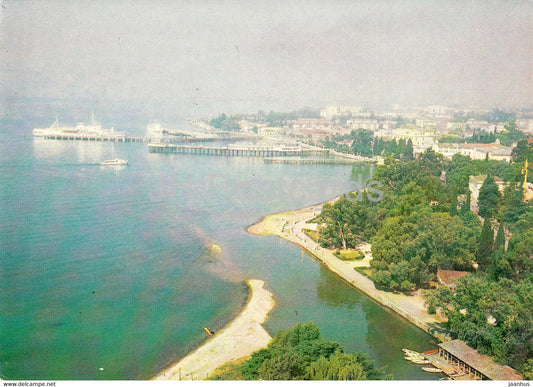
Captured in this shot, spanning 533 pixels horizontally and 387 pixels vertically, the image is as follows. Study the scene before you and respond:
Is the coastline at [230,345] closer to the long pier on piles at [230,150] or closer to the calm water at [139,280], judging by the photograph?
the calm water at [139,280]

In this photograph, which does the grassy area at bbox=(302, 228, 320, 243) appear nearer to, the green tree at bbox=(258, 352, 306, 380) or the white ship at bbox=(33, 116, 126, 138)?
the green tree at bbox=(258, 352, 306, 380)

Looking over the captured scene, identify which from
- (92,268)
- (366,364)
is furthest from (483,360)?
(92,268)

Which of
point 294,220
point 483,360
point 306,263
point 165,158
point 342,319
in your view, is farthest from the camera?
point 165,158

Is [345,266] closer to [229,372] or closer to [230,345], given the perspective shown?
[230,345]

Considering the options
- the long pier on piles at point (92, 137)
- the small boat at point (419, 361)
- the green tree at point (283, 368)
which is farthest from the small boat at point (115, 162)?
the green tree at point (283, 368)

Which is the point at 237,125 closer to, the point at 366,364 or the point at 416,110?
the point at 416,110

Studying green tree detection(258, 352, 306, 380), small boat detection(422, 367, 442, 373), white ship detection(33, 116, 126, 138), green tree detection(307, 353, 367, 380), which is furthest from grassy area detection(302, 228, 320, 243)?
white ship detection(33, 116, 126, 138)
